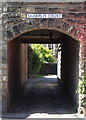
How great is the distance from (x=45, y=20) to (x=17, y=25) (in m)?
0.91

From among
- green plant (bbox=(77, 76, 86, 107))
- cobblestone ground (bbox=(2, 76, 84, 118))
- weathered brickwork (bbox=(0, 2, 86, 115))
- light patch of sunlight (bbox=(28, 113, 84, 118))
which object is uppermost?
weathered brickwork (bbox=(0, 2, 86, 115))

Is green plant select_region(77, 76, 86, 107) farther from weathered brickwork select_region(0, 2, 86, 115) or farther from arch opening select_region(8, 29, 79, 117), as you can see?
weathered brickwork select_region(0, 2, 86, 115)

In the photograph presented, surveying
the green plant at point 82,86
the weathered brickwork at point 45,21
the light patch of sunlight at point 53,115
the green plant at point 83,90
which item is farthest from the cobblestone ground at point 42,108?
the weathered brickwork at point 45,21

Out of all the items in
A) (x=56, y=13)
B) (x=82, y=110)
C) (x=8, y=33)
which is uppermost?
(x=56, y=13)

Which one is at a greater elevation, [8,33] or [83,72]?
[8,33]

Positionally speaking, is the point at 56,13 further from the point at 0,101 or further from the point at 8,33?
the point at 0,101

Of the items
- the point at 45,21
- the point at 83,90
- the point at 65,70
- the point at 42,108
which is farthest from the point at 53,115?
the point at 65,70

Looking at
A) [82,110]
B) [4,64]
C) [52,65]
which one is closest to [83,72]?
[82,110]

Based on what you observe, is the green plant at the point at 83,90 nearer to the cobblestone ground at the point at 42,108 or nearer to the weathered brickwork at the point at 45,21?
the cobblestone ground at the point at 42,108

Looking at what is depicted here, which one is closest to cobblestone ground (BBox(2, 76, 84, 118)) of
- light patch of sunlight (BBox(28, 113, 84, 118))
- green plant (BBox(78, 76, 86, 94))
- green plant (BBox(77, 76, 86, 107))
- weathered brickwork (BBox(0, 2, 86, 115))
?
A: light patch of sunlight (BBox(28, 113, 84, 118))

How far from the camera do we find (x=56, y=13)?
7637 mm

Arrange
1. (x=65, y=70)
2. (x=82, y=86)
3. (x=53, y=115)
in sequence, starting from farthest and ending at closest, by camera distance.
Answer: (x=65, y=70) → (x=53, y=115) → (x=82, y=86)

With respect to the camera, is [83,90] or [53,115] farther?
[53,115]

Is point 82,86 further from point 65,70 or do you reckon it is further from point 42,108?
point 65,70
